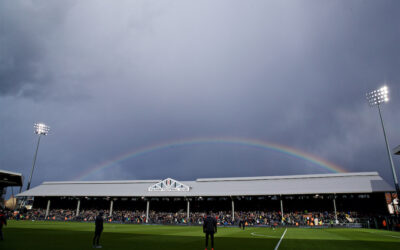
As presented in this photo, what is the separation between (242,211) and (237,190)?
427 centimetres

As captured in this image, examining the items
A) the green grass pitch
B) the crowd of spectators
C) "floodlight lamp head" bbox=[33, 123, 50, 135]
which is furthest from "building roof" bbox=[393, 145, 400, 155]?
"floodlight lamp head" bbox=[33, 123, 50, 135]

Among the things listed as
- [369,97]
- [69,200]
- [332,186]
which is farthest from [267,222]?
[69,200]

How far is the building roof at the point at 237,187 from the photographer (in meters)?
41.5

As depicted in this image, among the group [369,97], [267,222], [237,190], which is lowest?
[267,222]

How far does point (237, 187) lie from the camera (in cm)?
4928

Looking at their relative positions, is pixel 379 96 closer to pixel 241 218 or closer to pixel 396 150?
pixel 396 150

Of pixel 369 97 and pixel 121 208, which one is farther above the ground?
pixel 369 97

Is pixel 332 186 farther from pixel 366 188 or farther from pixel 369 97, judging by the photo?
pixel 369 97

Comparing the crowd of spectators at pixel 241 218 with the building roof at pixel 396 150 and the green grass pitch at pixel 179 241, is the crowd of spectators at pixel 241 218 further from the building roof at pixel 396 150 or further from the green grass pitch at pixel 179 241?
the green grass pitch at pixel 179 241

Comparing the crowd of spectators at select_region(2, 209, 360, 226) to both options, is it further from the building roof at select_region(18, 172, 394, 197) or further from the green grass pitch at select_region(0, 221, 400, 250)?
the green grass pitch at select_region(0, 221, 400, 250)

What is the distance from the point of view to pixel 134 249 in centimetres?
A: 1112

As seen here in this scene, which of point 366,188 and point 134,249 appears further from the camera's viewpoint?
point 366,188

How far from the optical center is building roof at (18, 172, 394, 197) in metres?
41.5

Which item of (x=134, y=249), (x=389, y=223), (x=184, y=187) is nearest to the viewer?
(x=134, y=249)
